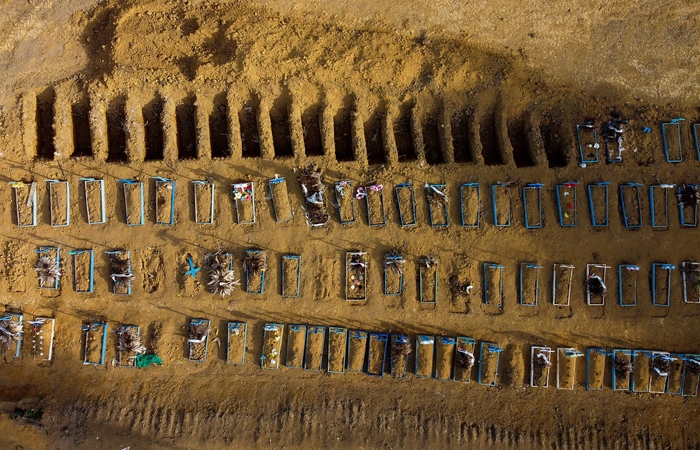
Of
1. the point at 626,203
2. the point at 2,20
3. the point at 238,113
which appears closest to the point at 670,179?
the point at 626,203

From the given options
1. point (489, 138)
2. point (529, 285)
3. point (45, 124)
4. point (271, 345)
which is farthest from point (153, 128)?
point (529, 285)

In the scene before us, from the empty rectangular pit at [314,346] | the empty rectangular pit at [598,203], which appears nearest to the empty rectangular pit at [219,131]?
the empty rectangular pit at [314,346]

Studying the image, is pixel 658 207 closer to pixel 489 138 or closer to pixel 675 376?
pixel 675 376

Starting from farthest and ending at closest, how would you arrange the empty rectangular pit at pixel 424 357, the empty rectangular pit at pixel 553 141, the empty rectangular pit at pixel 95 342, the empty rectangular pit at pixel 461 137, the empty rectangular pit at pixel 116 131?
the empty rectangular pit at pixel 461 137 → the empty rectangular pit at pixel 553 141 → the empty rectangular pit at pixel 116 131 → the empty rectangular pit at pixel 95 342 → the empty rectangular pit at pixel 424 357

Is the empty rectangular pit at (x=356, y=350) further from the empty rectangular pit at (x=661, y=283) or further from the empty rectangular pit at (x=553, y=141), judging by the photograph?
the empty rectangular pit at (x=661, y=283)

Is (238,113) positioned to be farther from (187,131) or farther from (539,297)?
(539,297)
